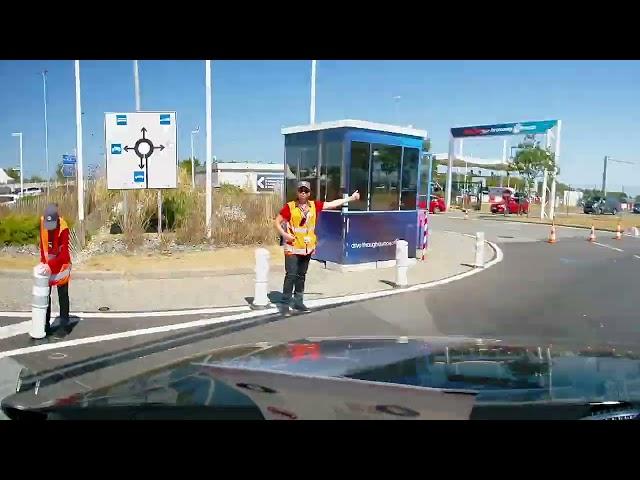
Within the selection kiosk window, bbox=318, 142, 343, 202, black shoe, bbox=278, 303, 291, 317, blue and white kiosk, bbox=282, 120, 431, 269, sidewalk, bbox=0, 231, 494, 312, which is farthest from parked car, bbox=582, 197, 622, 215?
black shoe, bbox=278, 303, 291, 317

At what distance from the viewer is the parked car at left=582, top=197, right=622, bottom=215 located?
5041 cm

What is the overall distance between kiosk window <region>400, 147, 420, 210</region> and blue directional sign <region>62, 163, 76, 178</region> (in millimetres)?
11126

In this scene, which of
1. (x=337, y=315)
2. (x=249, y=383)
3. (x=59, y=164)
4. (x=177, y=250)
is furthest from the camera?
(x=59, y=164)

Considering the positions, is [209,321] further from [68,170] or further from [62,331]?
[68,170]

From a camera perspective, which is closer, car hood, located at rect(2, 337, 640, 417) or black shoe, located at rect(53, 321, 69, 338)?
car hood, located at rect(2, 337, 640, 417)

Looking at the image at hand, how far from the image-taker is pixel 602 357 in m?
3.69

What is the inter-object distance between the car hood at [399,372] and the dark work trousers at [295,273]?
3980 millimetres

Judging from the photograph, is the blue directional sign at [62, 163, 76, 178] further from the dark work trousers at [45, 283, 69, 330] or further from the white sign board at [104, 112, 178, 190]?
the dark work trousers at [45, 283, 69, 330]

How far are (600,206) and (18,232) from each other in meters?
49.3

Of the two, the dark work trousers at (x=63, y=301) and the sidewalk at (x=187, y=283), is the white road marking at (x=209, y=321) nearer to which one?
the sidewalk at (x=187, y=283)
